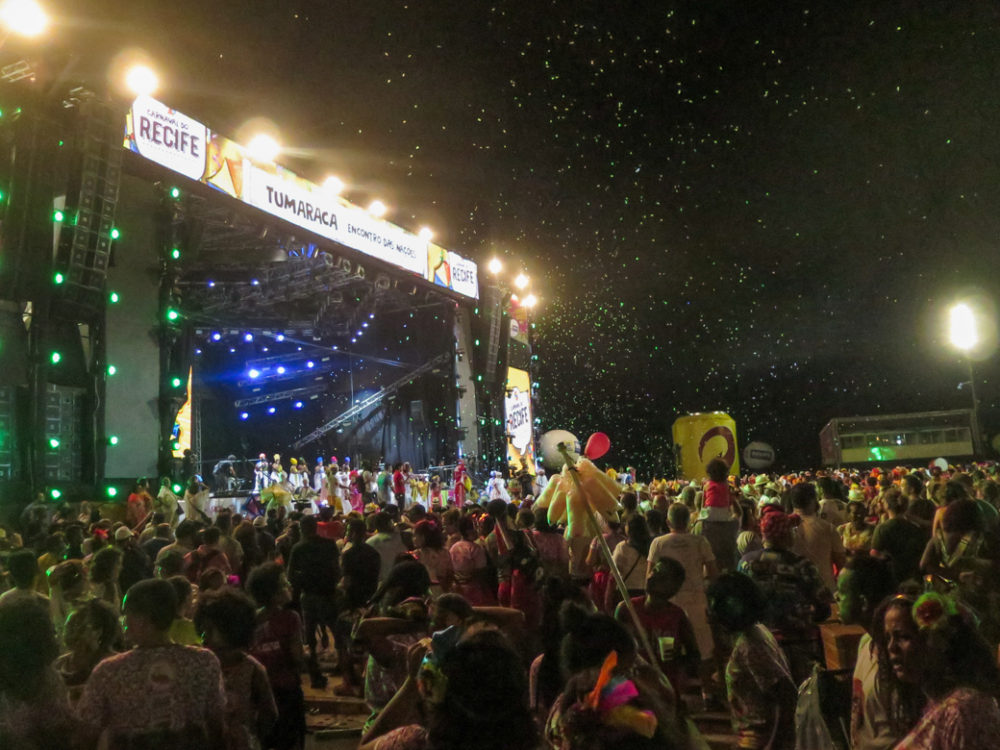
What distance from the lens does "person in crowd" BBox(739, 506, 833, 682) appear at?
4.31 m

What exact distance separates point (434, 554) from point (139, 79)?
482 inches

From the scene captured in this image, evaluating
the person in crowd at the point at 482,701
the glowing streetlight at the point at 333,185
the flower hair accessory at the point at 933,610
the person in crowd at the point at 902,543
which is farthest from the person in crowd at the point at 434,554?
the glowing streetlight at the point at 333,185

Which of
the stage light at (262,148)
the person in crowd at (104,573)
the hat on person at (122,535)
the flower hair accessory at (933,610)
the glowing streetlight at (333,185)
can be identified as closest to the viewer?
the flower hair accessory at (933,610)

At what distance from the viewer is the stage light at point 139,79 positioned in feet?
48.5

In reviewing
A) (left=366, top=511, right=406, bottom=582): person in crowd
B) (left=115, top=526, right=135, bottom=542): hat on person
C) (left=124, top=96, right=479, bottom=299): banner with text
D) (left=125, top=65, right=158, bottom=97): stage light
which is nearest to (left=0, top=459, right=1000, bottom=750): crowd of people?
(left=115, top=526, right=135, bottom=542): hat on person

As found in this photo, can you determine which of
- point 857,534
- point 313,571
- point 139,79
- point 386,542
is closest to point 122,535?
point 313,571

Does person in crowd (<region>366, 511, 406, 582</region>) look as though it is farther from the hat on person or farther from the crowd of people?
the hat on person

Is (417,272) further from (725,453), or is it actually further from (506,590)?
(506,590)

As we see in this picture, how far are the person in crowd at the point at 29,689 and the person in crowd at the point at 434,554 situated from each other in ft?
11.5

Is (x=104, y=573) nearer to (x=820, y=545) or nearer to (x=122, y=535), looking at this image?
(x=122, y=535)

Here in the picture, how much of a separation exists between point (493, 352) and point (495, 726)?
27.2 meters

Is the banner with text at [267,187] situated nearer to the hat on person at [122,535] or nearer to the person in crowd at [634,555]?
the hat on person at [122,535]

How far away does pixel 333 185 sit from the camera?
21438 mm

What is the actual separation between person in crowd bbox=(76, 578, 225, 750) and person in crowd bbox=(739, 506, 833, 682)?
2737 mm
